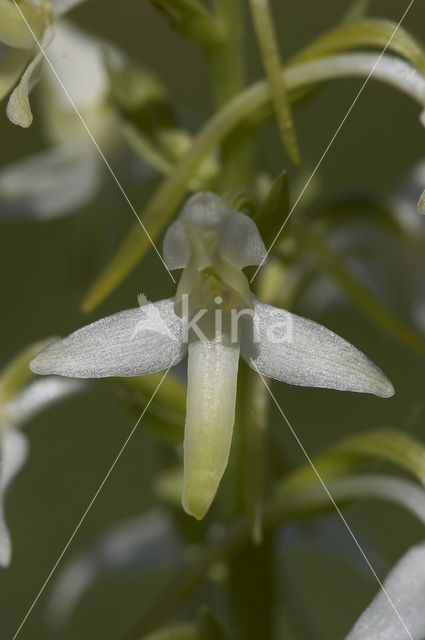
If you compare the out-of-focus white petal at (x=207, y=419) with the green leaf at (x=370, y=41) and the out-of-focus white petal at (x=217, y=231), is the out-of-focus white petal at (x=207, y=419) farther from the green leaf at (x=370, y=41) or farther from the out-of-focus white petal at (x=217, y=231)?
the green leaf at (x=370, y=41)

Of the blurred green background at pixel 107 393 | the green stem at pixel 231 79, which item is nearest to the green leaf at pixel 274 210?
the green stem at pixel 231 79

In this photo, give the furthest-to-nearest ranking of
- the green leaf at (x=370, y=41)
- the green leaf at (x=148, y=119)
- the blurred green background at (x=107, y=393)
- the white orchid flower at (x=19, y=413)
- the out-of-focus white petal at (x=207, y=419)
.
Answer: the blurred green background at (x=107, y=393) → the green leaf at (x=148, y=119) → the white orchid flower at (x=19, y=413) → the green leaf at (x=370, y=41) → the out-of-focus white petal at (x=207, y=419)

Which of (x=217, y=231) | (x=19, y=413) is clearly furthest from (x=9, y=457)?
(x=217, y=231)

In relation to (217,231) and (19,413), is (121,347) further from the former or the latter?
(19,413)

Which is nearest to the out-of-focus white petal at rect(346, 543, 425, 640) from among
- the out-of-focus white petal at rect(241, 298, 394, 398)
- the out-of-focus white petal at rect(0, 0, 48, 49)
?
the out-of-focus white petal at rect(241, 298, 394, 398)

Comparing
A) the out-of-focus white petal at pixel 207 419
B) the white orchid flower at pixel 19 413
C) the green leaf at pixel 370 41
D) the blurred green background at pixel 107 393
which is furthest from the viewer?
the blurred green background at pixel 107 393

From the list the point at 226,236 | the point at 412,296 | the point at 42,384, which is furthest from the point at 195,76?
the point at 226,236
